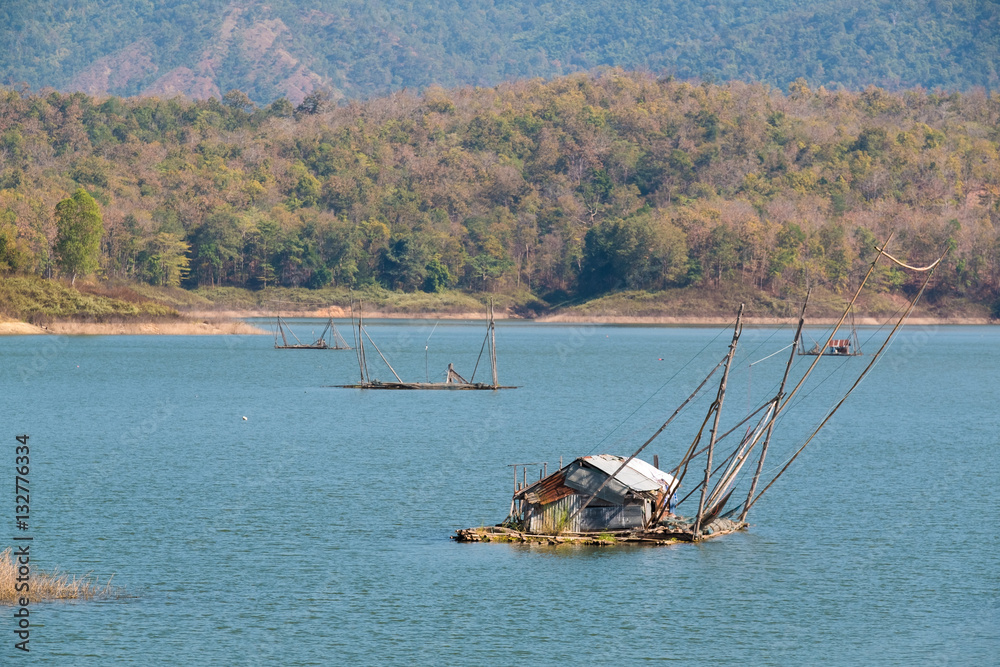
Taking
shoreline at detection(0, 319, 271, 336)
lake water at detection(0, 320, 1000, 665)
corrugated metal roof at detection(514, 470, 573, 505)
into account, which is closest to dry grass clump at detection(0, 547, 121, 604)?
lake water at detection(0, 320, 1000, 665)

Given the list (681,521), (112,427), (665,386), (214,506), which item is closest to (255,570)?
(214,506)

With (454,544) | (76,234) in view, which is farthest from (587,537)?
(76,234)

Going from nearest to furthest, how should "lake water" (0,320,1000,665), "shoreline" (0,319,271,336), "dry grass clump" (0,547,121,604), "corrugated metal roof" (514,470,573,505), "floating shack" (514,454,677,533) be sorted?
"lake water" (0,320,1000,665) → "dry grass clump" (0,547,121,604) → "floating shack" (514,454,677,533) → "corrugated metal roof" (514,470,573,505) → "shoreline" (0,319,271,336)

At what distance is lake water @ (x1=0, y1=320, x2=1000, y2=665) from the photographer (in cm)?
2966

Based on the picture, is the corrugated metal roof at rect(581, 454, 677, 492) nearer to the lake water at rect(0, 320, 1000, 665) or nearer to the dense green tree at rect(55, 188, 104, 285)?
the lake water at rect(0, 320, 1000, 665)

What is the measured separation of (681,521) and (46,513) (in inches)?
836

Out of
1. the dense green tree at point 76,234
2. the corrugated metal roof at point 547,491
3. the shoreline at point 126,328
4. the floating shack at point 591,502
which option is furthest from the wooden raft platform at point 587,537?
the dense green tree at point 76,234

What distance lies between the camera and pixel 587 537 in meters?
36.5

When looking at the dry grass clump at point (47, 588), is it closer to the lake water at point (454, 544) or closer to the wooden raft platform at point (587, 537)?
the lake water at point (454, 544)

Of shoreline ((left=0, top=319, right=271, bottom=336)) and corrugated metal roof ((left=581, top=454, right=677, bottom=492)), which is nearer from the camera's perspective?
corrugated metal roof ((left=581, top=454, right=677, bottom=492))

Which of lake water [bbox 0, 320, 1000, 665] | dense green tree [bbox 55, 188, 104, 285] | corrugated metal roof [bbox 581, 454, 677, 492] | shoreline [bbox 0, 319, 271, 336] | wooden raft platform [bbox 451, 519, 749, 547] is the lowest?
lake water [bbox 0, 320, 1000, 665]

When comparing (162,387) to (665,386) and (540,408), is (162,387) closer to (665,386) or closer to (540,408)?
(540,408)

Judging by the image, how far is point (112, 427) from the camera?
68.5 metres

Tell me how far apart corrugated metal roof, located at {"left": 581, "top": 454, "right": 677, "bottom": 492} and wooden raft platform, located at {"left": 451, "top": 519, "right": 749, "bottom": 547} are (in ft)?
4.26
